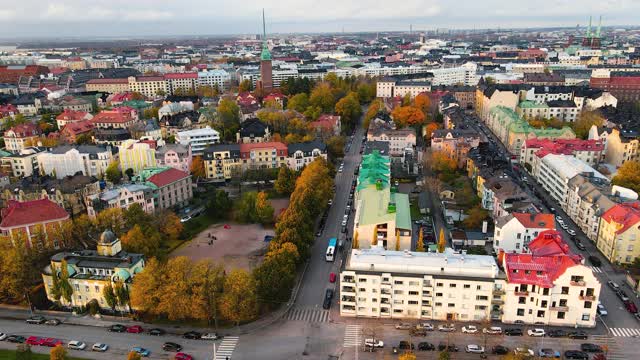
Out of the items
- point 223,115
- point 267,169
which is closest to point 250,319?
point 267,169

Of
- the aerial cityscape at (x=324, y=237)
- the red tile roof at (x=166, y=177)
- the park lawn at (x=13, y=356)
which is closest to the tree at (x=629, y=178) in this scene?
the aerial cityscape at (x=324, y=237)

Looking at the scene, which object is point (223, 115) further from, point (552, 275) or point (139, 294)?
point (552, 275)

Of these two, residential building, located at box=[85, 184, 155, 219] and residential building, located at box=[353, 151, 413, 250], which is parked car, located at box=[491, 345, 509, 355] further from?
residential building, located at box=[85, 184, 155, 219]

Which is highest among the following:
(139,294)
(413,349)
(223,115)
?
(223,115)

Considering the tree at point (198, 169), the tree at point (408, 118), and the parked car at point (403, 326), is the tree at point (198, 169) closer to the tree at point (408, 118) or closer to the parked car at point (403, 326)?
the tree at point (408, 118)

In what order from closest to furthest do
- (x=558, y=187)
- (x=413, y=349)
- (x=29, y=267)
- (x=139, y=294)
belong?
(x=413, y=349) < (x=139, y=294) < (x=29, y=267) < (x=558, y=187)

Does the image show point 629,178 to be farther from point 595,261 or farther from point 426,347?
point 426,347

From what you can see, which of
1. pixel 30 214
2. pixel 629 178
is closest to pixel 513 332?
pixel 629 178
